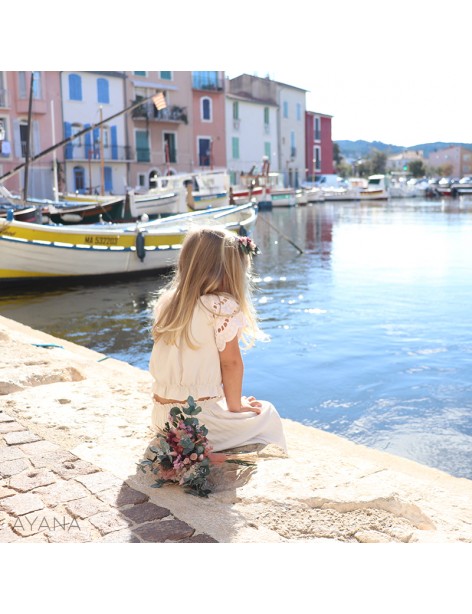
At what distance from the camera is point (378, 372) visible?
7590 mm

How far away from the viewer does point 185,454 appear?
3.08 meters

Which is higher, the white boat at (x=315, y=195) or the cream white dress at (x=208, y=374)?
the white boat at (x=315, y=195)

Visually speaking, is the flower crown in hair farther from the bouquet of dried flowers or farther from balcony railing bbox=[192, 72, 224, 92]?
Answer: balcony railing bbox=[192, 72, 224, 92]

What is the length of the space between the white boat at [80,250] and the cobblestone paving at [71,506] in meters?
9.65

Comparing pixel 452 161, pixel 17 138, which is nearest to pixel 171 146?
pixel 17 138

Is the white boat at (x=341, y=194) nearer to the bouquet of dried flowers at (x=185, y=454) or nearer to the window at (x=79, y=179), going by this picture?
the window at (x=79, y=179)

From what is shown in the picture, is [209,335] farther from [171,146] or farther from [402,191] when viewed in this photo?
[402,191]

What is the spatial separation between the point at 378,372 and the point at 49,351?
3.34 meters

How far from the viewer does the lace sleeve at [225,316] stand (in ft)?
10.8

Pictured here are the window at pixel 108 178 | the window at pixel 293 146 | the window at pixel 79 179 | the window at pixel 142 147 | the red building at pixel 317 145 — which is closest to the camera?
the window at pixel 79 179

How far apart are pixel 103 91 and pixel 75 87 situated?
1.65 meters

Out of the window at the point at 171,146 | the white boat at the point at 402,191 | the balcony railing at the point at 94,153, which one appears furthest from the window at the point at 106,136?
the white boat at the point at 402,191

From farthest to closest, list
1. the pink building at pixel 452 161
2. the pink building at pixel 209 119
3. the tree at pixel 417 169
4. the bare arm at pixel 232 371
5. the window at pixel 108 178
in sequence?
the tree at pixel 417 169 < the pink building at pixel 452 161 < the pink building at pixel 209 119 < the window at pixel 108 178 < the bare arm at pixel 232 371

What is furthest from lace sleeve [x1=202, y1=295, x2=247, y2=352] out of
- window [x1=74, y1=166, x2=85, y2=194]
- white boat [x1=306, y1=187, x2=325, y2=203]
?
white boat [x1=306, y1=187, x2=325, y2=203]
